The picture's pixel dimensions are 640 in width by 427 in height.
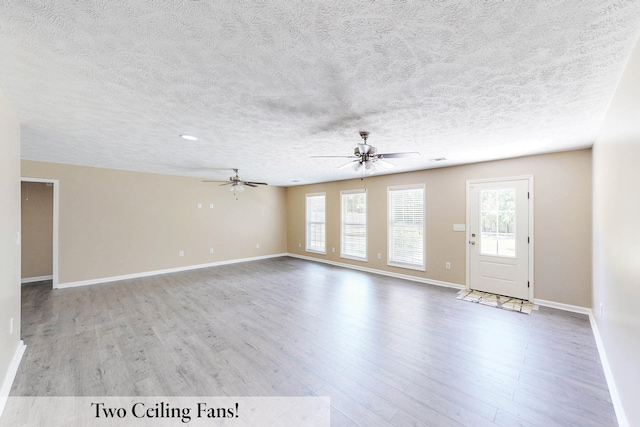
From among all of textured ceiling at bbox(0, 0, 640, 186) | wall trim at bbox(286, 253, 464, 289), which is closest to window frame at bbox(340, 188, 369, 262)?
wall trim at bbox(286, 253, 464, 289)

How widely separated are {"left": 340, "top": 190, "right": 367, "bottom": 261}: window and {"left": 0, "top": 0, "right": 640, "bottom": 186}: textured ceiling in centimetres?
353

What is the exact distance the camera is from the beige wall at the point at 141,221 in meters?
4.89

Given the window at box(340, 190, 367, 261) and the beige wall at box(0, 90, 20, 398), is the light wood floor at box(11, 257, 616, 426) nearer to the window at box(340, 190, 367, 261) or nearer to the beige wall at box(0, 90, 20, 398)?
the beige wall at box(0, 90, 20, 398)

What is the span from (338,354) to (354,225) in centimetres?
440

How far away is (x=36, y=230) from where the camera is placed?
5.50 metres

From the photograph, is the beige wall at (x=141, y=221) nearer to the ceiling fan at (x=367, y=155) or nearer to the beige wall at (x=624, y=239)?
the ceiling fan at (x=367, y=155)

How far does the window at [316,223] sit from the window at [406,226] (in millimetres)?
2339

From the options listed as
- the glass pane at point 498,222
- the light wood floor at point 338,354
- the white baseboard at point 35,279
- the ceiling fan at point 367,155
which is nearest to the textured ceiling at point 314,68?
the ceiling fan at point 367,155

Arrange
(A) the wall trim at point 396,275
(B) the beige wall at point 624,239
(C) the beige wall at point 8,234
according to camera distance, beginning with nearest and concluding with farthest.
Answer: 1. (B) the beige wall at point 624,239
2. (C) the beige wall at point 8,234
3. (A) the wall trim at point 396,275

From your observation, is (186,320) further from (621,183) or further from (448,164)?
(448,164)

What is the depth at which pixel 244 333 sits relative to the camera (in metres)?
3.00

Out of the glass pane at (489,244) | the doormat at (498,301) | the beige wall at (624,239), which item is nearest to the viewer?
the beige wall at (624,239)

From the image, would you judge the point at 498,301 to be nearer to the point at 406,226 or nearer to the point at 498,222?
the point at 498,222

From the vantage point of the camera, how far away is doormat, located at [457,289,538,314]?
3.74m
